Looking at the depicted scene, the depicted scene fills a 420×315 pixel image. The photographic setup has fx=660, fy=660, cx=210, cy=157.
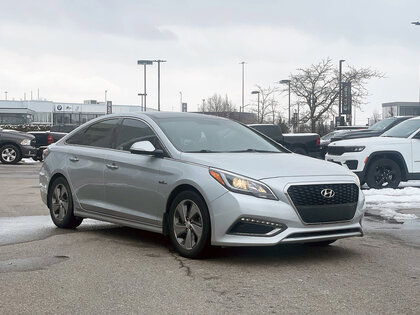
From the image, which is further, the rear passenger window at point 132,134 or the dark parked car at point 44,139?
the dark parked car at point 44,139

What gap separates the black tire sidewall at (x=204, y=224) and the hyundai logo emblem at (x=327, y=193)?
44.8 inches

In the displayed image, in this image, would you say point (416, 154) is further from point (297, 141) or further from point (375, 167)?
point (297, 141)

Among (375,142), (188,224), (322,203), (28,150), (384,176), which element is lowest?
(188,224)

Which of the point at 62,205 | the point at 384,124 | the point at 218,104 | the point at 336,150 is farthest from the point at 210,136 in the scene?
the point at 218,104

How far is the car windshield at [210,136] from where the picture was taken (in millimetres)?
7281

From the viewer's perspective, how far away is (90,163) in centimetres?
824

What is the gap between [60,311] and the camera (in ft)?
15.5

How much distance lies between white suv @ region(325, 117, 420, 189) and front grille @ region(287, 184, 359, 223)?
8.22 m

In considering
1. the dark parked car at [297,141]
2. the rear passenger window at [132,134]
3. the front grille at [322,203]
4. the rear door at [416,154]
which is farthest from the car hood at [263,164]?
the dark parked car at [297,141]

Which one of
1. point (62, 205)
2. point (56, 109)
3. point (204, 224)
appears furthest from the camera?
point (56, 109)

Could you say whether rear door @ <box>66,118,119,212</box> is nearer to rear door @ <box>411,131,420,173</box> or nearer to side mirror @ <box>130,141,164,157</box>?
side mirror @ <box>130,141,164,157</box>

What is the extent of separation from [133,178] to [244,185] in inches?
65.8

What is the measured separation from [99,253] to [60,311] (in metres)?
2.23

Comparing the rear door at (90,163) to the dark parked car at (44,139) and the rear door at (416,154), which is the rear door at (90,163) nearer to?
the rear door at (416,154)
